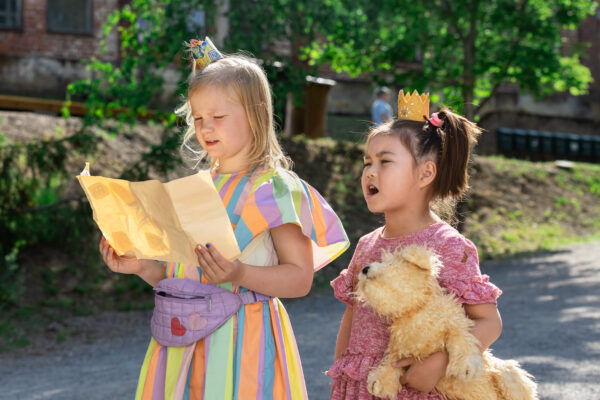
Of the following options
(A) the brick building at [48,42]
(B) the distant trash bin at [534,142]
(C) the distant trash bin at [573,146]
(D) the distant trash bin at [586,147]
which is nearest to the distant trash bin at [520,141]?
(B) the distant trash bin at [534,142]

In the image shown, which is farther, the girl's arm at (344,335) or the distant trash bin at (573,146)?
the distant trash bin at (573,146)

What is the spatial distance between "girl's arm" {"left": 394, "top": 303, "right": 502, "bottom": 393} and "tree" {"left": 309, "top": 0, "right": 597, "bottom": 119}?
8663 millimetres

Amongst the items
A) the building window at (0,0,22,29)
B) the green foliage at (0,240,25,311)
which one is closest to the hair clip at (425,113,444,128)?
the green foliage at (0,240,25,311)

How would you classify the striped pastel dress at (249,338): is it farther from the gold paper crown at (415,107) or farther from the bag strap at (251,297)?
the gold paper crown at (415,107)

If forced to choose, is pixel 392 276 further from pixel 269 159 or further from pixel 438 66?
pixel 438 66

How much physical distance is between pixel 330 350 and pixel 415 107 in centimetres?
359

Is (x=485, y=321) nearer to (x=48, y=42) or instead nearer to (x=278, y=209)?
(x=278, y=209)

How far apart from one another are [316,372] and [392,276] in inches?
123

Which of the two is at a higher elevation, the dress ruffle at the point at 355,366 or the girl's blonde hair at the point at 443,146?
the girl's blonde hair at the point at 443,146

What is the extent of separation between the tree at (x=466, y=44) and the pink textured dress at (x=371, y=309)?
8.44 meters

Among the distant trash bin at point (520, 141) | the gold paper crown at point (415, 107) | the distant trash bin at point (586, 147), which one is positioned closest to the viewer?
the gold paper crown at point (415, 107)

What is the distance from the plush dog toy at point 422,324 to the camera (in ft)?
6.63

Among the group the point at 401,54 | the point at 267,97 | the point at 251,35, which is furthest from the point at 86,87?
the point at 267,97

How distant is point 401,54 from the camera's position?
1129 cm
